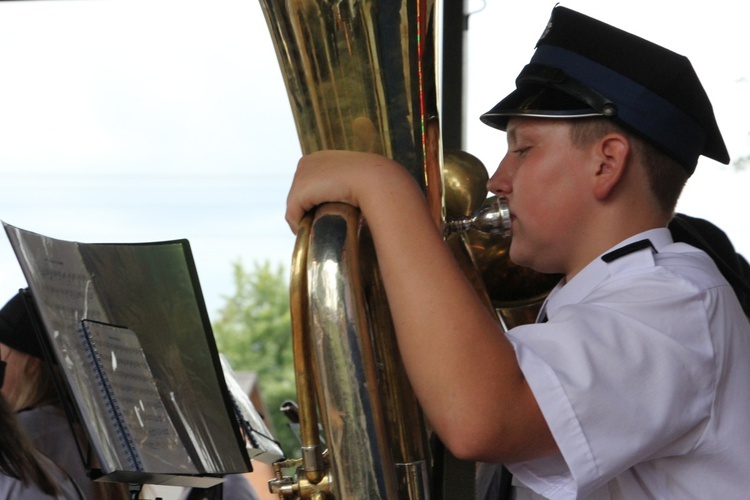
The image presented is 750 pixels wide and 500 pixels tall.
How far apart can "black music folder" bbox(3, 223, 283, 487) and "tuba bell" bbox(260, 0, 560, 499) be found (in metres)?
0.14

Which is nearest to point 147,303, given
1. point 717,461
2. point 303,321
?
point 303,321

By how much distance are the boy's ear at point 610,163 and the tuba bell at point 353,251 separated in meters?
0.21

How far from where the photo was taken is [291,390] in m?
16.9

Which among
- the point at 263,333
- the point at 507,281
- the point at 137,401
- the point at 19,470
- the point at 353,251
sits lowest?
the point at 263,333

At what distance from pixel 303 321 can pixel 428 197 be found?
0.25 m

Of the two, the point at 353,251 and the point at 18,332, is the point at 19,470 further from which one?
the point at 353,251

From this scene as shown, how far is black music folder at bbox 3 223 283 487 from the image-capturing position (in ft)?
3.73

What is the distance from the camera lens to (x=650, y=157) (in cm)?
115

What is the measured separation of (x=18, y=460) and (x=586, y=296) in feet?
5.10

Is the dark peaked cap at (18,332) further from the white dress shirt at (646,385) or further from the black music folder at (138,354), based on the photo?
the white dress shirt at (646,385)

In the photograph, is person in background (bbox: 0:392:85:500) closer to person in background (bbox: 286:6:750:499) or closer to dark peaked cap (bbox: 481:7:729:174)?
person in background (bbox: 286:6:750:499)

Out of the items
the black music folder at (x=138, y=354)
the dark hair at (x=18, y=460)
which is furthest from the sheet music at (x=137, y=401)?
the dark hair at (x=18, y=460)

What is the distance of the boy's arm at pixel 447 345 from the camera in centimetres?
91

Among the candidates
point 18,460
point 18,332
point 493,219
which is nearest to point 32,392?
point 18,332
